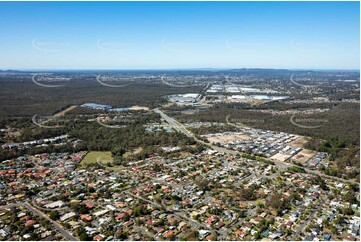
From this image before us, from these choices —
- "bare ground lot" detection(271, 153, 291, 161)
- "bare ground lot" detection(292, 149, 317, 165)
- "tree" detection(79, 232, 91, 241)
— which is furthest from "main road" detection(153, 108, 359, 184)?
"tree" detection(79, 232, 91, 241)

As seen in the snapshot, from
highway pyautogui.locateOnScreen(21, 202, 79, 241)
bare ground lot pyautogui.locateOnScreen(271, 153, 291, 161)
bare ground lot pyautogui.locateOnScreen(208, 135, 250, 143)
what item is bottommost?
highway pyautogui.locateOnScreen(21, 202, 79, 241)

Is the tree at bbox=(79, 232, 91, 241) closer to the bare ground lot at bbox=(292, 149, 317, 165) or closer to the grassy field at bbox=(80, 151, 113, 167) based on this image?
the grassy field at bbox=(80, 151, 113, 167)

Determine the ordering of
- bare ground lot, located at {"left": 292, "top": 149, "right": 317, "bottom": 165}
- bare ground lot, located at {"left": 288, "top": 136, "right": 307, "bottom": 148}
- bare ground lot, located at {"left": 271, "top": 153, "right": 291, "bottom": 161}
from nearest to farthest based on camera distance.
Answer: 1. bare ground lot, located at {"left": 292, "top": 149, "right": 317, "bottom": 165}
2. bare ground lot, located at {"left": 271, "top": 153, "right": 291, "bottom": 161}
3. bare ground lot, located at {"left": 288, "top": 136, "right": 307, "bottom": 148}

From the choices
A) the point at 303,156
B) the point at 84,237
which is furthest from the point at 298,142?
the point at 84,237

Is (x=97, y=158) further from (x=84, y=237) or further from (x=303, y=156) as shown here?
(x=303, y=156)

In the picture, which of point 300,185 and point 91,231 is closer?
point 91,231

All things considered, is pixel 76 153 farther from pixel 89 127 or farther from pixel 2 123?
pixel 2 123

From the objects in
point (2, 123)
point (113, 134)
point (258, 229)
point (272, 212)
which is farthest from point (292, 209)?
point (2, 123)

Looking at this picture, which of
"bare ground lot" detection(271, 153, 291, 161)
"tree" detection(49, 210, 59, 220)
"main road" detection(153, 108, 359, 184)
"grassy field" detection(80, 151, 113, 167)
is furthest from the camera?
"bare ground lot" detection(271, 153, 291, 161)
